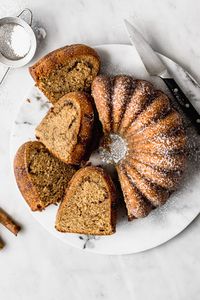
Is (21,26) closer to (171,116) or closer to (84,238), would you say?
(171,116)

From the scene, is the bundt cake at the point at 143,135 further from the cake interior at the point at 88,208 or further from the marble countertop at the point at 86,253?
the marble countertop at the point at 86,253

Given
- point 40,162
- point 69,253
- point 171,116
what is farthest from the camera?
point 69,253

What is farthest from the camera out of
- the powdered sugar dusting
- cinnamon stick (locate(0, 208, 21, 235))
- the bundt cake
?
cinnamon stick (locate(0, 208, 21, 235))

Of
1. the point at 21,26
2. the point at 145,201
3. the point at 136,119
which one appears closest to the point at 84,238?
the point at 145,201

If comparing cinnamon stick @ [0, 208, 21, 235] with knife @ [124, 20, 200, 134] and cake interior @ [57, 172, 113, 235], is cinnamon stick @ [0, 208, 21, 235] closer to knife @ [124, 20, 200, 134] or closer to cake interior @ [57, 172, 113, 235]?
cake interior @ [57, 172, 113, 235]

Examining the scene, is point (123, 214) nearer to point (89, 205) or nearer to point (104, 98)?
point (89, 205)

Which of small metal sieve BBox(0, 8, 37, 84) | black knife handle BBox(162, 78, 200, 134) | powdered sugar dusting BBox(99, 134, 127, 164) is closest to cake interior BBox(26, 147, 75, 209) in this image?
powdered sugar dusting BBox(99, 134, 127, 164)

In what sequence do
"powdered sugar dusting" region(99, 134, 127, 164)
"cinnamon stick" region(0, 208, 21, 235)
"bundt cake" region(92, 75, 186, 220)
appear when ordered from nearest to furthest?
1. "bundt cake" region(92, 75, 186, 220)
2. "powdered sugar dusting" region(99, 134, 127, 164)
3. "cinnamon stick" region(0, 208, 21, 235)

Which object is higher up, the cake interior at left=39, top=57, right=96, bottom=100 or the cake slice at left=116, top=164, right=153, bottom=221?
the cake interior at left=39, top=57, right=96, bottom=100
